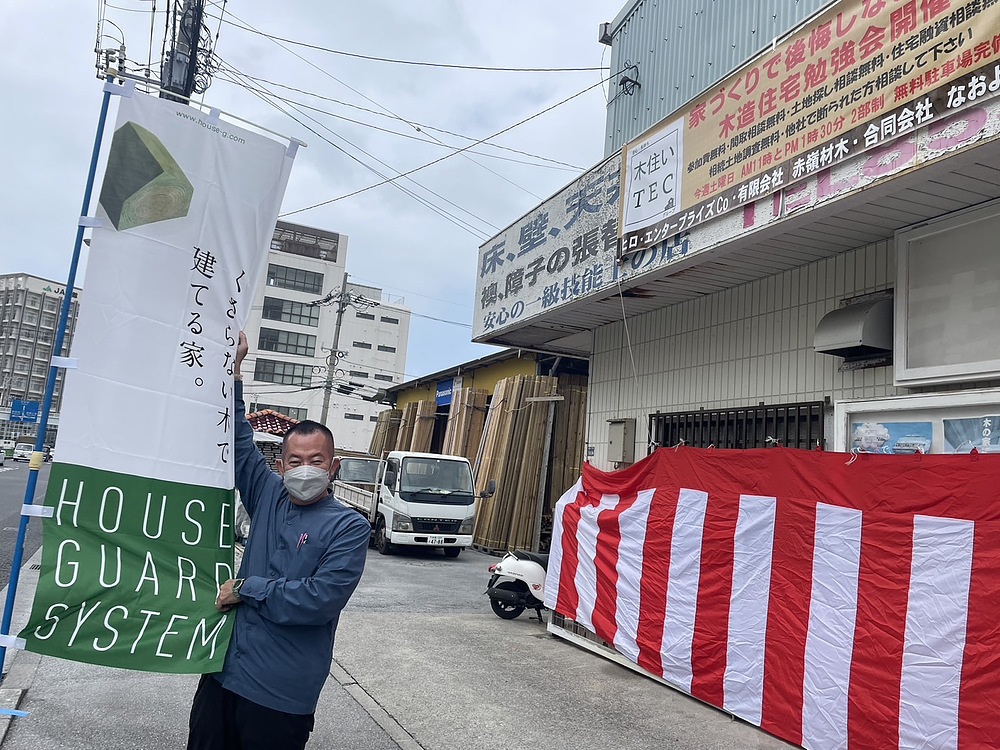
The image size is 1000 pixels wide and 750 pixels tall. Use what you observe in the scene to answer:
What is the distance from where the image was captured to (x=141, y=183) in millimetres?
3162


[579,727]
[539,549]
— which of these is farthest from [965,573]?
[539,549]

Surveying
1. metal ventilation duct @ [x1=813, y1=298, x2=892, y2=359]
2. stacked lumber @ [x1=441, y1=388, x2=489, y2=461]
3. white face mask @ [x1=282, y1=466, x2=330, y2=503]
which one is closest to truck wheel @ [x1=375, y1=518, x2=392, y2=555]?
stacked lumber @ [x1=441, y1=388, x2=489, y2=461]

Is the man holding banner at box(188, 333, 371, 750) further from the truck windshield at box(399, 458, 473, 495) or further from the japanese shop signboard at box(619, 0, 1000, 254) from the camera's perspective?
the truck windshield at box(399, 458, 473, 495)

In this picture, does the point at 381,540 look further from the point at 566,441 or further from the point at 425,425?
the point at 425,425

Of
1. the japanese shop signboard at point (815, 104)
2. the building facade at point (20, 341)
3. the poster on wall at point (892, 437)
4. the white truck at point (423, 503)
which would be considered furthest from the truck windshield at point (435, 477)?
the building facade at point (20, 341)

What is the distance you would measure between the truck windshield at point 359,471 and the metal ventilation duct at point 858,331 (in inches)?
534

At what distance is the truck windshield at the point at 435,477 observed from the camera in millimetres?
14953

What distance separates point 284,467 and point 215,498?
355 millimetres

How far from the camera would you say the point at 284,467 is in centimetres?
307

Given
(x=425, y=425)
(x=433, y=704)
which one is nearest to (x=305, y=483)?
(x=433, y=704)

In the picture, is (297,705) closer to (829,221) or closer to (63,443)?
(63,443)

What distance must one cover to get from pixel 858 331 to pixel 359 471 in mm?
14476

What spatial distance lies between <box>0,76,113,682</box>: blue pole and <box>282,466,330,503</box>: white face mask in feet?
2.97

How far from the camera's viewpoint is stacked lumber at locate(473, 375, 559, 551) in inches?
603
